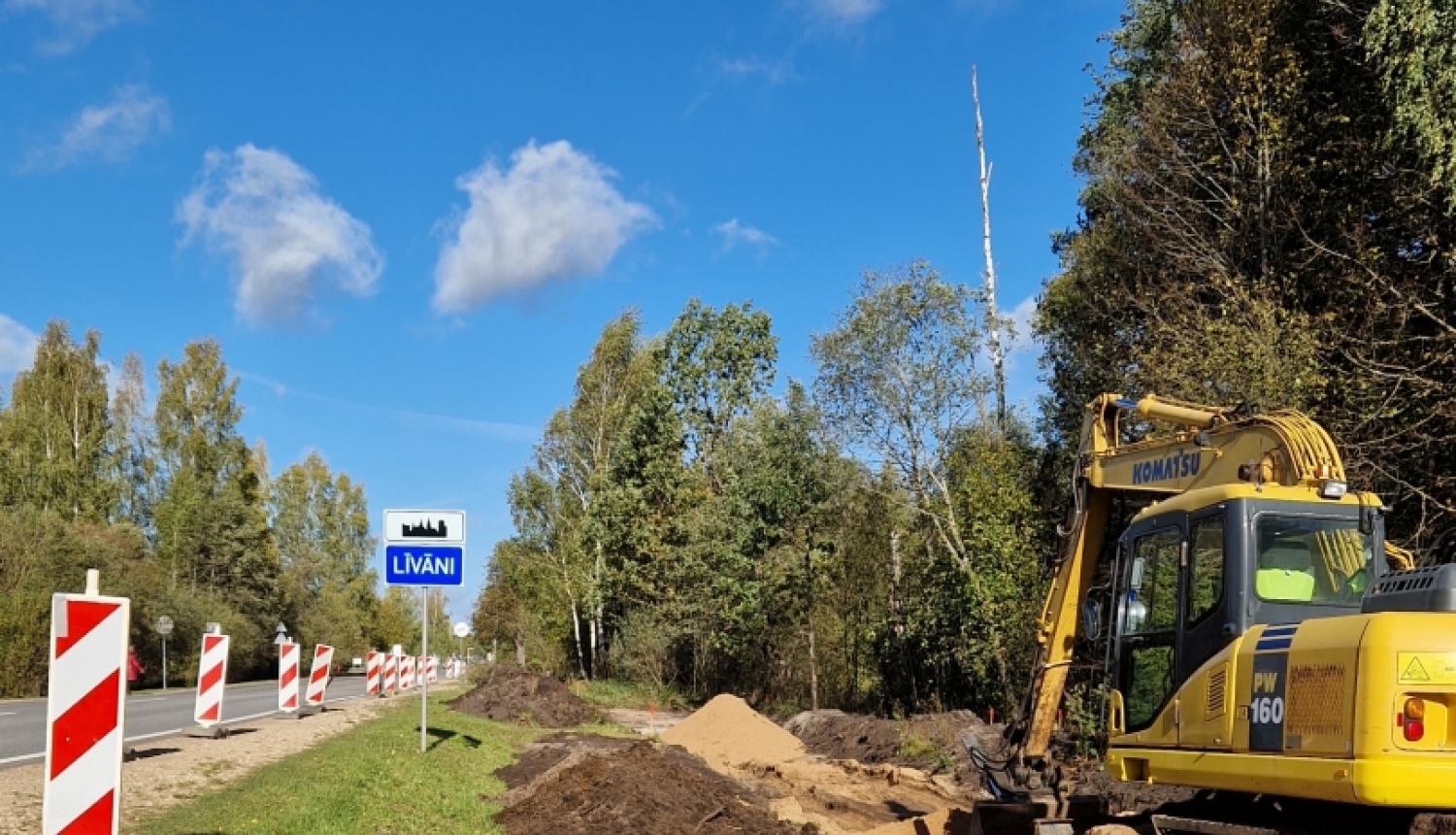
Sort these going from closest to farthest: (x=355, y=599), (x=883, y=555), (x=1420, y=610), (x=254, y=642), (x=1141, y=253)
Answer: (x=1420, y=610)
(x=1141, y=253)
(x=883, y=555)
(x=254, y=642)
(x=355, y=599)

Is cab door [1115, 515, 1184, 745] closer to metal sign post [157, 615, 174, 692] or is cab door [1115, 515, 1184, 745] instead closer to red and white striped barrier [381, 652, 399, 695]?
red and white striped barrier [381, 652, 399, 695]

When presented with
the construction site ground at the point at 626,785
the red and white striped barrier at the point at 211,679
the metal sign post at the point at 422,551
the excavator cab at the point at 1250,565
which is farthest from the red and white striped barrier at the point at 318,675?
the excavator cab at the point at 1250,565

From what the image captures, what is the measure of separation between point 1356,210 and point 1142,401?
1126 cm

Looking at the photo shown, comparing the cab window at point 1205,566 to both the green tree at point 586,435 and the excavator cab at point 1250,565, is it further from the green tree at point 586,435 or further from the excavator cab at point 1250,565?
the green tree at point 586,435

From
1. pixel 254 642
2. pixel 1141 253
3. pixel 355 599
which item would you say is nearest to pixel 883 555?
pixel 1141 253

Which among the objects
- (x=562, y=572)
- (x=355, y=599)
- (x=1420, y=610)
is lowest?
(x=355, y=599)

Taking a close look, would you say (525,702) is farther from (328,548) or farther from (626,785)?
(328,548)

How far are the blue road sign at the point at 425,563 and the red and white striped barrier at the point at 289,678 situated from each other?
741 centimetres

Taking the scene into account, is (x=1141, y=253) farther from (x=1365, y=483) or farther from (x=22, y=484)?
(x=22, y=484)

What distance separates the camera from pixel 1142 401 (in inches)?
403

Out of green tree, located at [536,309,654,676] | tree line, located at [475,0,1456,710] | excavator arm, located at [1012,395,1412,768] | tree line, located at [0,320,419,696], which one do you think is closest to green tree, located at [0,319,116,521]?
tree line, located at [0,320,419,696]

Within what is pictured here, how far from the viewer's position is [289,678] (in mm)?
22500

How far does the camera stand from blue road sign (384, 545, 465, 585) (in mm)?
16250

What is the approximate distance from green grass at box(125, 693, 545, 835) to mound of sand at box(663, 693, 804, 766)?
4.83 meters
